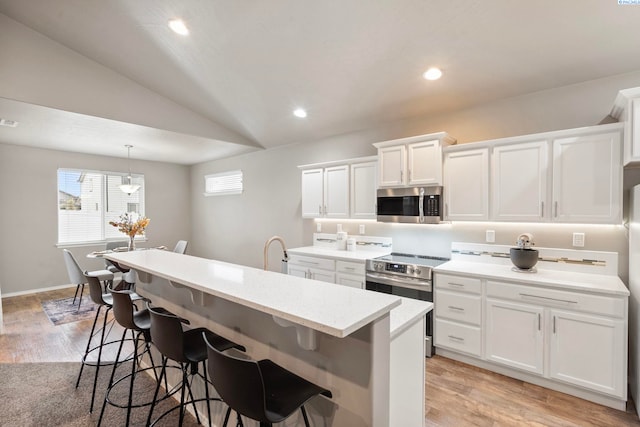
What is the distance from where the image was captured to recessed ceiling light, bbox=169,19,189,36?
9.75 ft

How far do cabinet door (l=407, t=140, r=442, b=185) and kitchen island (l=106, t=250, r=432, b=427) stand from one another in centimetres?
179

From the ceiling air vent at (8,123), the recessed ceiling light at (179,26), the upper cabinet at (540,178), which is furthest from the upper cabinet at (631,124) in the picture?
the ceiling air vent at (8,123)

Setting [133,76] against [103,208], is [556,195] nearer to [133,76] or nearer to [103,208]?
[133,76]

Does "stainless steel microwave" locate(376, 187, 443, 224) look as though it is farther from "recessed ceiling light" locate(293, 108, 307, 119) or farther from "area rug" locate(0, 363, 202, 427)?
"area rug" locate(0, 363, 202, 427)

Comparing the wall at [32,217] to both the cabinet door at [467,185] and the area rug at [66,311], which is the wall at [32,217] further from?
the cabinet door at [467,185]

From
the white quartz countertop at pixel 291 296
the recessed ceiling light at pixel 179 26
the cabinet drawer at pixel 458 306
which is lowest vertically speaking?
the cabinet drawer at pixel 458 306

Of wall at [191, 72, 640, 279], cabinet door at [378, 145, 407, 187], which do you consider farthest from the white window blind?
cabinet door at [378, 145, 407, 187]

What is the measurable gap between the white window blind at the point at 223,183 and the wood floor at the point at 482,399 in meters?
3.64

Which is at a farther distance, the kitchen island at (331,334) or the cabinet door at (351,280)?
the cabinet door at (351,280)

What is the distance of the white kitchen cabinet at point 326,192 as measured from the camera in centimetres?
409

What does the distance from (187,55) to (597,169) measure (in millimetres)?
4162

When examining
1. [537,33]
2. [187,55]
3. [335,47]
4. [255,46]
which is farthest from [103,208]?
[537,33]

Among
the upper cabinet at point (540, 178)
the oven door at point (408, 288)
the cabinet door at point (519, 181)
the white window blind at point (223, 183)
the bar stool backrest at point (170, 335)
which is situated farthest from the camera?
the white window blind at point (223, 183)

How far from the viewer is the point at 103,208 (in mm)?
6277
